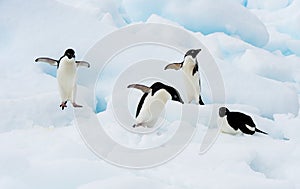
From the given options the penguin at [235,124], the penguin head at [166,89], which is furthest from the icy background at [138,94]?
the penguin head at [166,89]

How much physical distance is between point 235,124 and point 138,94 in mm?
782

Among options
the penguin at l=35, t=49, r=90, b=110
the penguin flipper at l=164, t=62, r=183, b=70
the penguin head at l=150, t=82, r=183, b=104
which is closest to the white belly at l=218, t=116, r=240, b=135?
the penguin head at l=150, t=82, r=183, b=104

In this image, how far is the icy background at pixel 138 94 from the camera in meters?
1.57

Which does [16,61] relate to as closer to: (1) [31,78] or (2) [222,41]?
(1) [31,78]

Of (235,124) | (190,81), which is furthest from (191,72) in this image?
(235,124)

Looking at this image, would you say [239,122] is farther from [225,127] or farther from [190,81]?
[190,81]

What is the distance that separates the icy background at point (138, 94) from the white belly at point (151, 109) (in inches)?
6.9

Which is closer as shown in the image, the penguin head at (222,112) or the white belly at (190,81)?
the penguin head at (222,112)

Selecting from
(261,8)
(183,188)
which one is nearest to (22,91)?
(183,188)

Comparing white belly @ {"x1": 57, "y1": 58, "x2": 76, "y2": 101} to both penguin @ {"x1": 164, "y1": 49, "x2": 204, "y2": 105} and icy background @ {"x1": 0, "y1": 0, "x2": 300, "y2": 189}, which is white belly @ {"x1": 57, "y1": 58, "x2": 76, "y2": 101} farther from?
penguin @ {"x1": 164, "y1": 49, "x2": 204, "y2": 105}

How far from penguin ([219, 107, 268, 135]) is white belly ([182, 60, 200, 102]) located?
37 cm

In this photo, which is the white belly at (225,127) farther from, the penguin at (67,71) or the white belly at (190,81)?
the penguin at (67,71)

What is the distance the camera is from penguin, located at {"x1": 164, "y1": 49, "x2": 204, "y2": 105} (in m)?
2.71

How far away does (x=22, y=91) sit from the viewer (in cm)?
314
